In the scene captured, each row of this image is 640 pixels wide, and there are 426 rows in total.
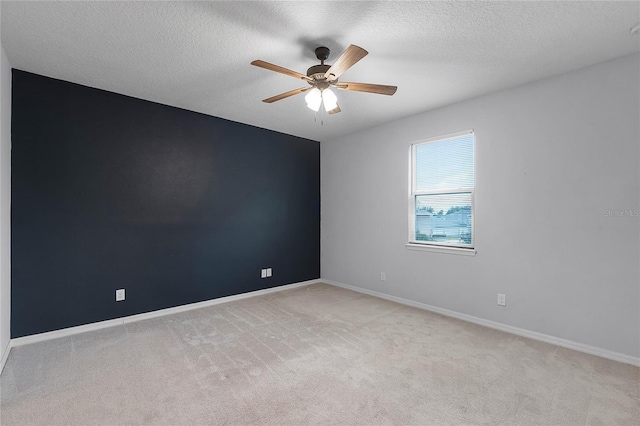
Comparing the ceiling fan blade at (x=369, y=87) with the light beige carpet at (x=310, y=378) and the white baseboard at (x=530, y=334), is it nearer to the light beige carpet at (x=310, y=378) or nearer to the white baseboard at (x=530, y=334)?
the light beige carpet at (x=310, y=378)

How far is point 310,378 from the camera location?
88.3 inches

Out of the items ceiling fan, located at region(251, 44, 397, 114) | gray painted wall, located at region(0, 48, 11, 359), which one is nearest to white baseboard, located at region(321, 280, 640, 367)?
ceiling fan, located at region(251, 44, 397, 114)

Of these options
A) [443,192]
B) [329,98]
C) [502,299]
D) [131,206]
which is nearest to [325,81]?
[329,98]

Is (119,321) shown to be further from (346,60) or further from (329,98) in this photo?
(346,60)

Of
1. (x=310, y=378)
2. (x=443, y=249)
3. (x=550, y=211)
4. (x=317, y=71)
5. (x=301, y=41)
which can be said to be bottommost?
(x=310, y=378)

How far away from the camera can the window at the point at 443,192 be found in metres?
3.57

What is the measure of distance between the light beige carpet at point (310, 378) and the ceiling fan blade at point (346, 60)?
2.27 meters

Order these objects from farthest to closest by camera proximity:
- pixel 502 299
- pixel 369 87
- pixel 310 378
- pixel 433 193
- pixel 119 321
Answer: pixel 433 193, pixel 119 321, pixel 502 299, pixel 369 87, pixel 310 378

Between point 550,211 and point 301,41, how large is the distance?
9.13 ft

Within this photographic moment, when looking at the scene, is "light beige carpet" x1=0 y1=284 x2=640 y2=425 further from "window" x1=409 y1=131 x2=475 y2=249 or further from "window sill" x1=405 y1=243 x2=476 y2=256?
"window" x1=409 y1=131 x2=475 y2=249

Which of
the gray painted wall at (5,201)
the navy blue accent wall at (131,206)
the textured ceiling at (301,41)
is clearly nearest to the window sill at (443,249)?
the textured ceiling at (301,41)

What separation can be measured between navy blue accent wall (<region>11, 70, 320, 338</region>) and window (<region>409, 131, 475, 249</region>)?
2.12 meters

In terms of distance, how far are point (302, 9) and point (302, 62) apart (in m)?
0.70

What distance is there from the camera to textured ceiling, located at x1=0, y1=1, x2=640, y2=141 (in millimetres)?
→ 1961
